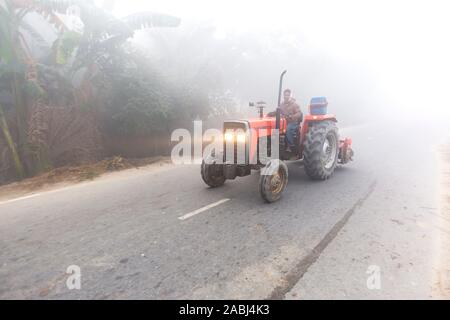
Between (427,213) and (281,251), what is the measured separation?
2686 millimetres

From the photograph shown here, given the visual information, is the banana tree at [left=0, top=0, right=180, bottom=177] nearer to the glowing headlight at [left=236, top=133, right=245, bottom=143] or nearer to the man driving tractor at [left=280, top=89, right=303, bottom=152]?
the glowing headlight at [left=236, top=133, right=245, bottom=143]

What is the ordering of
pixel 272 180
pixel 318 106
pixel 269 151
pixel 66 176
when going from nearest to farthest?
pixel 272 180
pixel 269 151
pixel 318 106
pixel 66 176

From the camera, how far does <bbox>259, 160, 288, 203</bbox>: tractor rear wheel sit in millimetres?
4461

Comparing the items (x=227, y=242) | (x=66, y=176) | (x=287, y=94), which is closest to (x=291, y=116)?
(x=287, y=94)

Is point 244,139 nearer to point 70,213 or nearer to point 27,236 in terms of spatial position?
point 70,213

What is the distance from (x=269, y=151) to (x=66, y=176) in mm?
5383

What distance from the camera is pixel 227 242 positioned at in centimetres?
334

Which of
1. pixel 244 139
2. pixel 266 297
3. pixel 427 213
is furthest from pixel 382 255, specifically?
pixel 244 139

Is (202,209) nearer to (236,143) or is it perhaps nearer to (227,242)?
(227,242)

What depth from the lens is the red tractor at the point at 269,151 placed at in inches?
186

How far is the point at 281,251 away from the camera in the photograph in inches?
123

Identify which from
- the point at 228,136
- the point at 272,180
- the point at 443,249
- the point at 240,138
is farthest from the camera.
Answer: the point at 228,136

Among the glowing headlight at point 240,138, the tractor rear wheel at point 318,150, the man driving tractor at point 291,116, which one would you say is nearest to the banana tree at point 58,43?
the glowing headlight at point 240,138

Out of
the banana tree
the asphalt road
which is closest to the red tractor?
the asphalt road
